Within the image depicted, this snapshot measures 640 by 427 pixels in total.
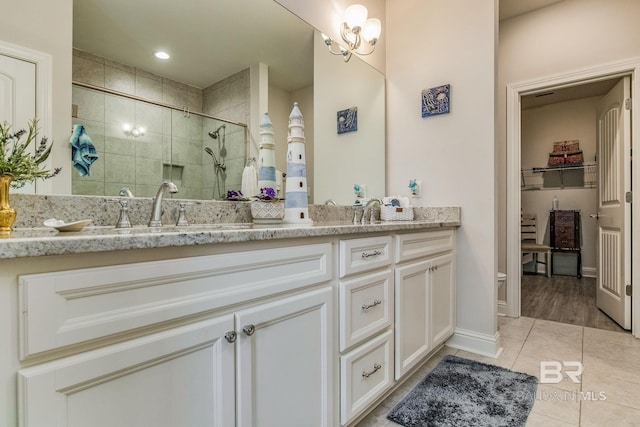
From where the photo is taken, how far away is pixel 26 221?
0.99 m

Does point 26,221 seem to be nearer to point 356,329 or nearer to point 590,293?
point 356,329

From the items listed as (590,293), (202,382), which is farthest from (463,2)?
(590,293)

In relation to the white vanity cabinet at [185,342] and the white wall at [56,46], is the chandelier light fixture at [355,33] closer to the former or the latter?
the white wall at [56,46]

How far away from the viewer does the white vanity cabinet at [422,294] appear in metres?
1.60

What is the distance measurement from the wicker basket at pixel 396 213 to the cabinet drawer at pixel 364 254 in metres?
0.80

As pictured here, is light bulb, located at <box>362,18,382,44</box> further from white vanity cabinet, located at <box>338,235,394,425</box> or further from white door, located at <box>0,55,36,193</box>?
white door, located at <box>0,55,36,193</box>

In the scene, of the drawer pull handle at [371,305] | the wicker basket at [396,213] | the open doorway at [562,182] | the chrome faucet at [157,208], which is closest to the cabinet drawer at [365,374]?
the drawer pull handle at [371,305]

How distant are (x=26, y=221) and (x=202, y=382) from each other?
0.72 meters

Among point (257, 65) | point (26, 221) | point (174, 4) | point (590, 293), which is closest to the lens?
point (26, 221)

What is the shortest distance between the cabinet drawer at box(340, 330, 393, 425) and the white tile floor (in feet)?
0.52

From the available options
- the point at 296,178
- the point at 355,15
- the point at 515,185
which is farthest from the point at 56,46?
the point at 515,185

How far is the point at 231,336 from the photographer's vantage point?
2.90 feet

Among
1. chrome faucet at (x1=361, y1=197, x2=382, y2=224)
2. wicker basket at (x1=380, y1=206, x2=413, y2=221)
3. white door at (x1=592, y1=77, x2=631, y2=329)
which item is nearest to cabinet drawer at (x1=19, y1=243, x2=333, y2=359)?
chrome faucet at (x1=361, y1=197, x2=382, y2=224)

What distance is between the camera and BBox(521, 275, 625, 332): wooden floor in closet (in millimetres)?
2795
